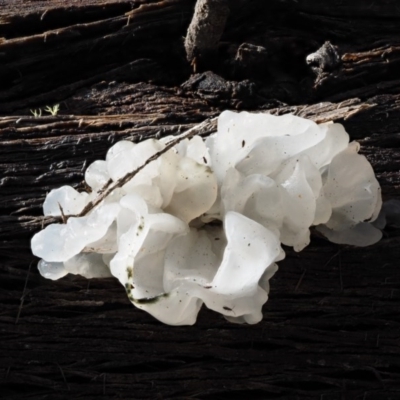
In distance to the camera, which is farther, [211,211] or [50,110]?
[50,110]

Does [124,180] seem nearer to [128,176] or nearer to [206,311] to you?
[128,176]

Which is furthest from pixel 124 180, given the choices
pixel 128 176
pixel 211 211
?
pixel 211 211

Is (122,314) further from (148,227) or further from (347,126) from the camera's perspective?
(347,126)

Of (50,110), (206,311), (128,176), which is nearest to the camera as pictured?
(128,176)

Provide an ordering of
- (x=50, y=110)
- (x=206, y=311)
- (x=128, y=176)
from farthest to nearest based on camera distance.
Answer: (x=50, y=110) → (x=206, y=311) → (x=128, y=176)

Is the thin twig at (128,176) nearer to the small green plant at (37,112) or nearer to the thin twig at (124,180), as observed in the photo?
the thin twig at (124,180)

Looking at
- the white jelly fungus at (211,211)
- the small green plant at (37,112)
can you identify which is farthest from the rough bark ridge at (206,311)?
the white jelly fungus at (211,211)
